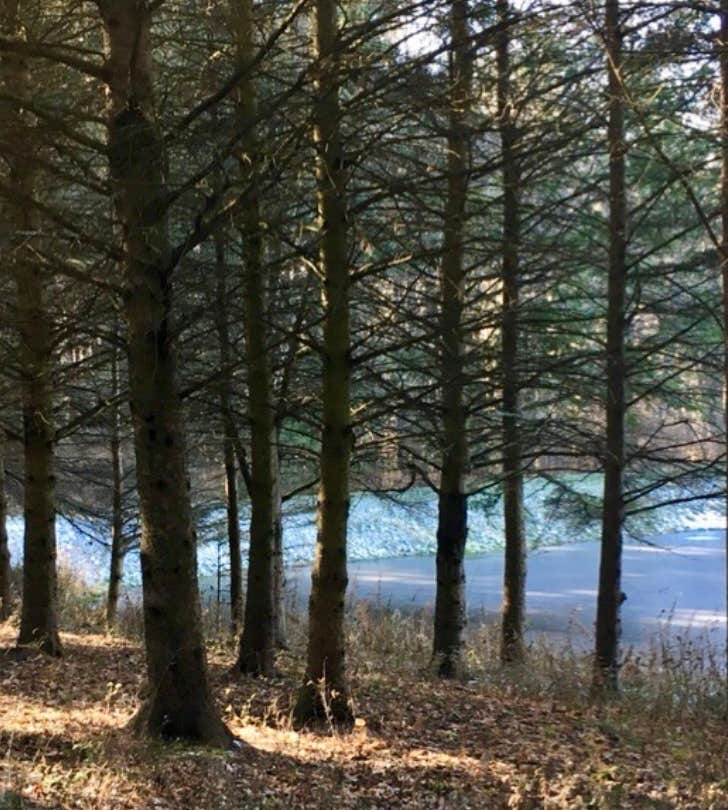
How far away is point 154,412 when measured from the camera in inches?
196

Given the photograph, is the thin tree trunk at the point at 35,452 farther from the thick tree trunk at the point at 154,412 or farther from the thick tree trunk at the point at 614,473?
the thick tree trunk at the point at 614,473

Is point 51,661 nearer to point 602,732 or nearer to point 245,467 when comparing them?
point 245,467

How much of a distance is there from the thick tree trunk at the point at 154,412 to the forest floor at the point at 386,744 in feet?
1.04

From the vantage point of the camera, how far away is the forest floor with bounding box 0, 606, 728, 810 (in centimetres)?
441

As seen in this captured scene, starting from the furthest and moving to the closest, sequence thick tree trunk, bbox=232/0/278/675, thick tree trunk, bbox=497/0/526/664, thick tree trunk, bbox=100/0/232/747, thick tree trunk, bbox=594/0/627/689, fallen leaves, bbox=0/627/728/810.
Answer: thick tree trunk, bbox=594/0/627/689
thick tree trunk, bbox=497/0/526/664
thick tree trunk, bbox=232/0/278/675
thick tree trunk, bbox=100/0/232/747
fallen leaves, bbox=0/627/728/810

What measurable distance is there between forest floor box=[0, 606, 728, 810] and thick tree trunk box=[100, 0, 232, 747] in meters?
0.32

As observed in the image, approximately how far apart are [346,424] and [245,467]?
355 centimetres

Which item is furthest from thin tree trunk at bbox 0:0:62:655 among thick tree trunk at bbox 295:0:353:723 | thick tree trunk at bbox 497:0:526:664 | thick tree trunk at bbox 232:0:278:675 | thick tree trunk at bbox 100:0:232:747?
thick tree trunk at bbox 497:0:526:664

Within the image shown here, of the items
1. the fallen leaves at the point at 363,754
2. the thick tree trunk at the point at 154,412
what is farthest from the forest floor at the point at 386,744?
the thick tree trunk at the point at 154,412

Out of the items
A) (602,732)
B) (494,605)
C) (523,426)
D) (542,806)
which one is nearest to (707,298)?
(523,426)

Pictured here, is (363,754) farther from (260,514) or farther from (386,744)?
(260,514)

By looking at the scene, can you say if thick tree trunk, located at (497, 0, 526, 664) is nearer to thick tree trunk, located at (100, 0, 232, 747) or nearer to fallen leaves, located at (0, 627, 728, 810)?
fallen leaves, located at (0, 627, 728, 810)

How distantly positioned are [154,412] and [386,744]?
9.34 feet

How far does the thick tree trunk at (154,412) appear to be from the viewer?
478cm
